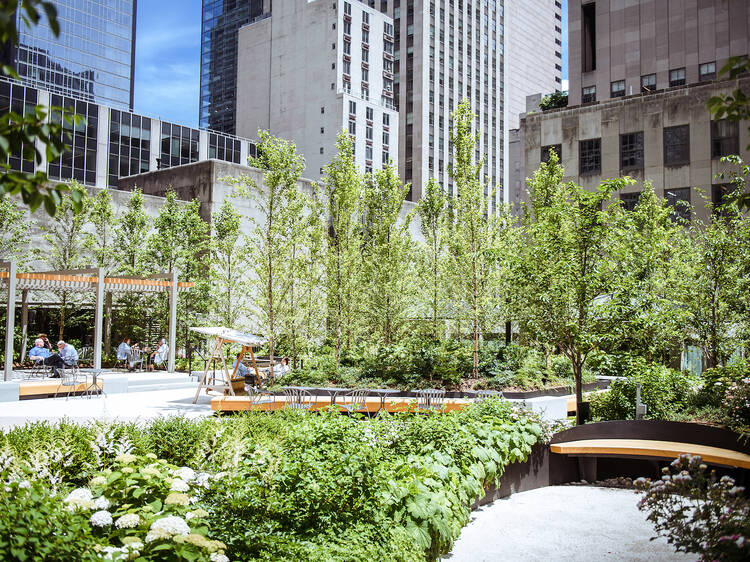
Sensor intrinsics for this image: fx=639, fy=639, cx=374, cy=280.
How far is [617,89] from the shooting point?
50219 mm

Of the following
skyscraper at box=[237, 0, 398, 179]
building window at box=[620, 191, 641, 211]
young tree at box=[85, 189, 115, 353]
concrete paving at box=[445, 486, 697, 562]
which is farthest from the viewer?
skyscraper at box=[237, 0, 398, 179]

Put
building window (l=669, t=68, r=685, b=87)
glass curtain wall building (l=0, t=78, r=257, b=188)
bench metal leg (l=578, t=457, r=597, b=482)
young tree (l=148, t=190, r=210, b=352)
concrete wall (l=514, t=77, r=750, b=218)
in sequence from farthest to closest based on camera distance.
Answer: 1. glass curtain wall building (l=0, t=78, r=257, b=188)
2. building window (l=669, t=68, r=685, b=87)
3. concrete wall (l=514, t=77, r=750, b=218)
4. young tree (l=148, t=190, r=210, b=352)
5. bench metal leg (l=578, t=457, r=597, b=482)

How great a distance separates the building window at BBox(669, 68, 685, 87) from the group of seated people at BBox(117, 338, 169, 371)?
40.8 metres

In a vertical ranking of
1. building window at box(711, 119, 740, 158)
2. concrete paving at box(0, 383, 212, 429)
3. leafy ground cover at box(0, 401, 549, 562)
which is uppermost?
building window at box(711, 119, 740, 158)

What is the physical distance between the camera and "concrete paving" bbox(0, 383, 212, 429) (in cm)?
1698

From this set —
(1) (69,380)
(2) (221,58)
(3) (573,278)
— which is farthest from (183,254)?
(2) (221,58)

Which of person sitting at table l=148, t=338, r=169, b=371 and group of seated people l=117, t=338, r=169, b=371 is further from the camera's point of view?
person sitting at table l=148, t=338, r=169, b=371

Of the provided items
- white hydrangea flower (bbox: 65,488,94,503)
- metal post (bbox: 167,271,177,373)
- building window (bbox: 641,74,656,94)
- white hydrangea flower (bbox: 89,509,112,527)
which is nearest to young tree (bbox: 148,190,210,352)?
metal post (bbox: 167,271,177,373)

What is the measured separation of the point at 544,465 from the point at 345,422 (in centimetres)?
568

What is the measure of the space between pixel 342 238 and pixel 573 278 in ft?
35.8

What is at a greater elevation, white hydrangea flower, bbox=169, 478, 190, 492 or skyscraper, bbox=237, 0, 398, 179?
skyscraper, bbox=237, 0, 398, 179

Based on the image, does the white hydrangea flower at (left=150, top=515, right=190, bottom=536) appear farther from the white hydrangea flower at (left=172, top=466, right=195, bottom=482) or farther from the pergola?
the pergola

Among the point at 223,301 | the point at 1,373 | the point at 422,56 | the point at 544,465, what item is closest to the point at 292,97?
the point at 422,56

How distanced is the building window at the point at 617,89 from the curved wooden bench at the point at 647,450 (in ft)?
147
